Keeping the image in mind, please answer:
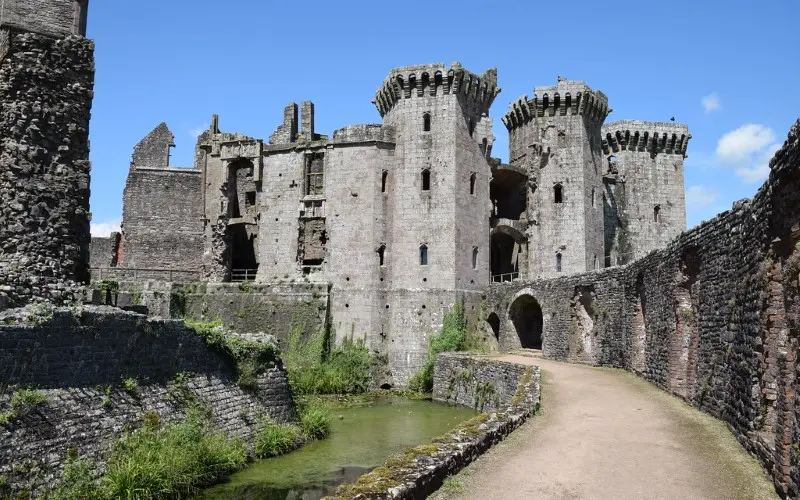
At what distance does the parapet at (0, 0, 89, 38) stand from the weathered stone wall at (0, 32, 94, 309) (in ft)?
1.14

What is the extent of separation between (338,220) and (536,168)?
11.3 meters

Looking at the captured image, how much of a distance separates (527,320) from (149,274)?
20.2 meters

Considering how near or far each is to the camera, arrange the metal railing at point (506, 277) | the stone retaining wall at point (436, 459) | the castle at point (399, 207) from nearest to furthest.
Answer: the stone retaining wall at point (436, 459) < the castle at point (399, 207) < the metal railing at point (506, 277)

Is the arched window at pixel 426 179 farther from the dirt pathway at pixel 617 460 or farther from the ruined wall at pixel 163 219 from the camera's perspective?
the dirt pathway at pixel 617 460

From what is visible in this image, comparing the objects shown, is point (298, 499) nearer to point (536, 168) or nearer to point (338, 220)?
point (338, 220)

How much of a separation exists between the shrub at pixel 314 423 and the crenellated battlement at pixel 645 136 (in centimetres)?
3030

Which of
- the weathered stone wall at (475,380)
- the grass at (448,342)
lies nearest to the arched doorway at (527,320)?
the grass at (448,342)

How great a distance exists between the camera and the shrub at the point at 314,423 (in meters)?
17.5

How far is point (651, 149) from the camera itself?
4241 centimetres

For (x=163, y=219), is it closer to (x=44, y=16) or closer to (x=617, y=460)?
(x=44, y=16)

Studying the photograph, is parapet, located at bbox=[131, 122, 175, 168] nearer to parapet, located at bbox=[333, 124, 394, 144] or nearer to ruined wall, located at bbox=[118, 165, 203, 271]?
ruined wall, located at bbox=[118, 165, 203, 271]

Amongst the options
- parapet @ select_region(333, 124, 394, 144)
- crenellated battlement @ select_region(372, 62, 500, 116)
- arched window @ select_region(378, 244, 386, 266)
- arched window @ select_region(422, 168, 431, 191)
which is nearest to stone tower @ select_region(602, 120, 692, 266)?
crenellated battlement @ select_region(372, 62, 500, 116)

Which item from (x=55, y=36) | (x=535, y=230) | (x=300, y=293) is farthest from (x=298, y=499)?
(x=535, y=230)

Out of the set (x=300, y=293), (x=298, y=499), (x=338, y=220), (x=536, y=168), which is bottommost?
(x=298, y=499)
